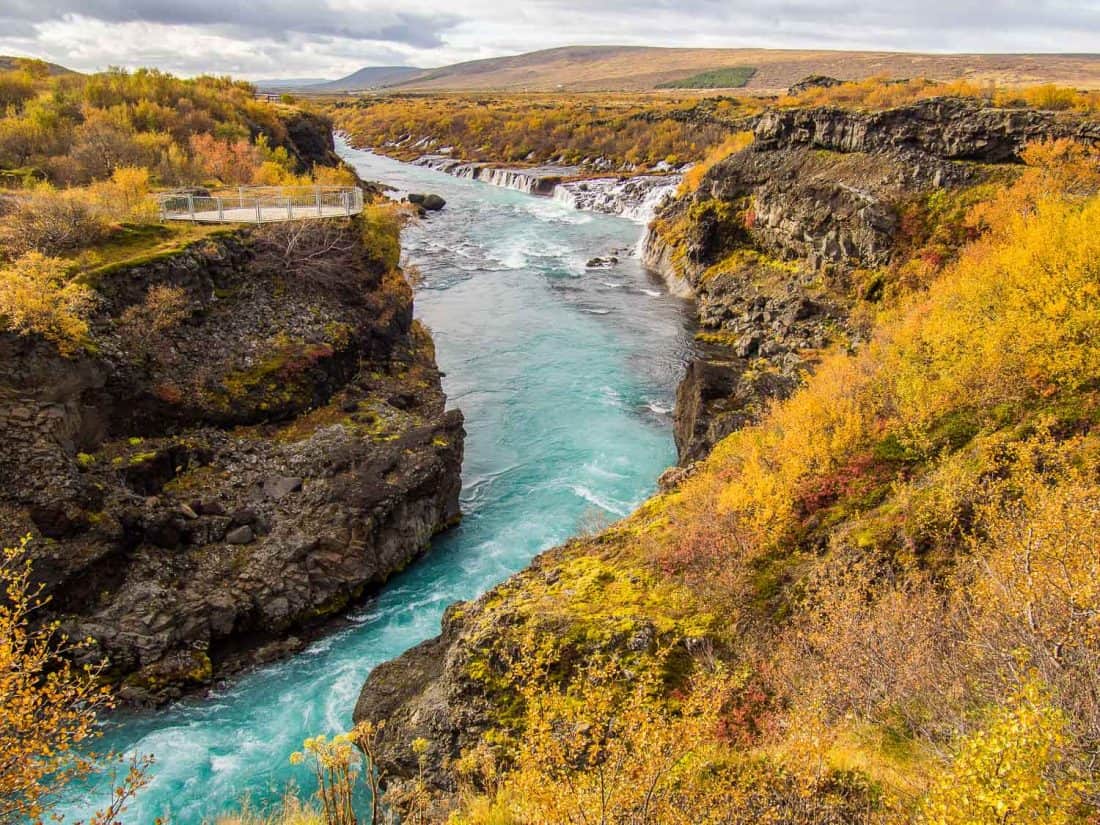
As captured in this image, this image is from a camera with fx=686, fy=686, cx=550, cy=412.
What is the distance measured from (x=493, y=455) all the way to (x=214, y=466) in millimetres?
12118

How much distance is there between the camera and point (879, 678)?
1177 centimetres

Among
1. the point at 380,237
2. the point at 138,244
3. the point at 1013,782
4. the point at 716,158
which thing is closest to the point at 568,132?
the point at 716,158

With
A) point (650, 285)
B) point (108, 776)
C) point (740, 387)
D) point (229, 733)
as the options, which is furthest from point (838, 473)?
point (650, 285)

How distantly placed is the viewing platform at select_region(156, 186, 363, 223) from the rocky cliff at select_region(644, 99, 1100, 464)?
820 inches

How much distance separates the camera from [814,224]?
45188 millimetres

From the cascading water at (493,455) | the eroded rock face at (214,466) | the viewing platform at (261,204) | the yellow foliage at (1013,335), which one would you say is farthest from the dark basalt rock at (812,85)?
the eroded rock face at (214,466)

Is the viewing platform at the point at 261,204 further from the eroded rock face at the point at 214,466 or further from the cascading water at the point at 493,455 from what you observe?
the cascading water at the point at 493,455

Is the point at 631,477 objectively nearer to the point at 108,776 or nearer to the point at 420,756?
the point at 420,756

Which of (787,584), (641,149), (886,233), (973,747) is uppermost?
(641,149)

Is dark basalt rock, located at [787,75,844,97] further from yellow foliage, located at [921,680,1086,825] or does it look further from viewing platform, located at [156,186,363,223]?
yellow foliage, located at [921,680,1086,825]

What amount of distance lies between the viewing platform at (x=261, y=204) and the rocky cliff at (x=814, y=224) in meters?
20.8

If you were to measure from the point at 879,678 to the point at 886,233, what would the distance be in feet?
115

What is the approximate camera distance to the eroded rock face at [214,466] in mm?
19406

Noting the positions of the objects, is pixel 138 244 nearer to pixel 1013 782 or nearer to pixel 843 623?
pixel 843 623
